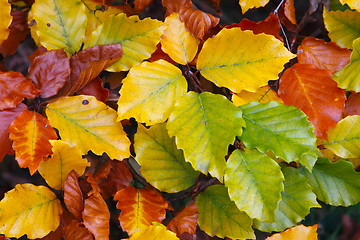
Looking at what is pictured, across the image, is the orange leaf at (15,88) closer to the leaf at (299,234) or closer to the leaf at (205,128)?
the leaf at (205,128)

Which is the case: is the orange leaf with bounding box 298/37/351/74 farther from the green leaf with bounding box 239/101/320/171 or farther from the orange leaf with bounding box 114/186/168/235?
the orange leaf with bounding box 114/186/168/235

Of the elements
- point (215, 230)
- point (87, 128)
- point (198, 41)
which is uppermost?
point (198, 41)

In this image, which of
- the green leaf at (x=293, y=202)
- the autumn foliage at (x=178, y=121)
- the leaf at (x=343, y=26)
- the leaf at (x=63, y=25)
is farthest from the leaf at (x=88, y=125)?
the leaf at (x=343, y=26)

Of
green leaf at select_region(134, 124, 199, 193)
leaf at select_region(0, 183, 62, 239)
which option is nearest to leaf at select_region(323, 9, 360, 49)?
green leaf at select_region(134, 124, 199, 193)

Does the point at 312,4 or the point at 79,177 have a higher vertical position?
the point at 312,4

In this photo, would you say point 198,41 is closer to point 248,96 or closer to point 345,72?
point 248,96

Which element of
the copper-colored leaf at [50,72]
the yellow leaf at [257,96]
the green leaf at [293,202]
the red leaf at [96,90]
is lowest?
the green leaf at [293,202]

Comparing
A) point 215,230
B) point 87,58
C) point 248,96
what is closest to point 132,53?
point 87,58
